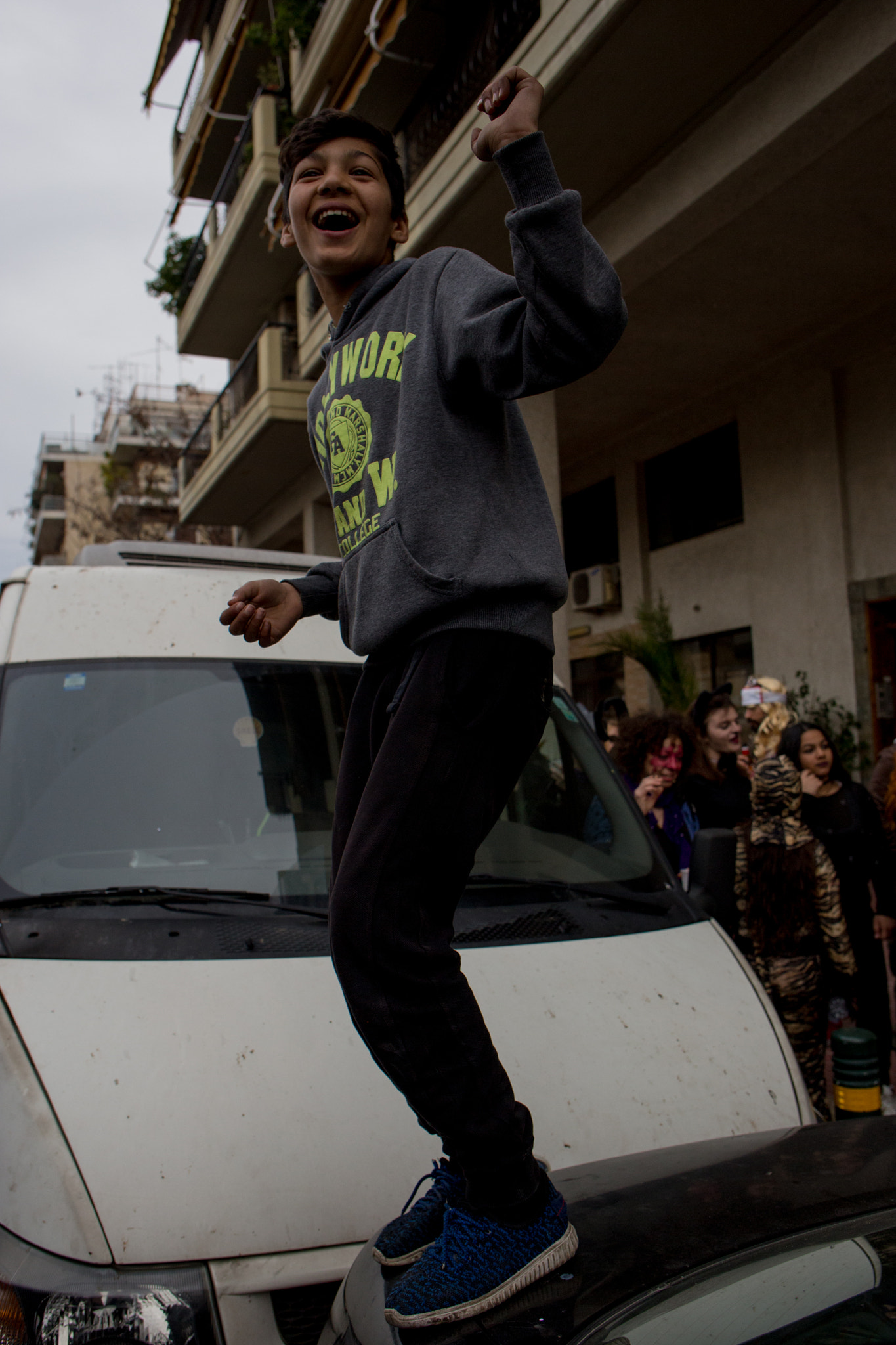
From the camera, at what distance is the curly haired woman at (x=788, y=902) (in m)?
4.38

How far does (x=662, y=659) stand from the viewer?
12383mm

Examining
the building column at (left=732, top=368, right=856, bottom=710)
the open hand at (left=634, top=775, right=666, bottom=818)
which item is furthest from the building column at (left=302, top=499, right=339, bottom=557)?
the open hand at (left=634, top=775, right=666, bottom=818)

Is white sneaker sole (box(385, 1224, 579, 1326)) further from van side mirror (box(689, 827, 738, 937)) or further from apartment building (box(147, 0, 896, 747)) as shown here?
apartment building (box(147, 0, 896, 747))

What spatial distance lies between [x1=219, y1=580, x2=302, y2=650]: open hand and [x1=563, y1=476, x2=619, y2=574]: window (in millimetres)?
14207

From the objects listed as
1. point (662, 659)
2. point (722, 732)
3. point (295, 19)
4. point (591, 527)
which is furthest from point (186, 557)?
point (295, 19)

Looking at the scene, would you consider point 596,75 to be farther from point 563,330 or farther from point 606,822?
point 563,330

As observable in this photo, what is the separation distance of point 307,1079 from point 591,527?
14981 millimetres

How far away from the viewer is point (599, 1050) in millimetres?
2223

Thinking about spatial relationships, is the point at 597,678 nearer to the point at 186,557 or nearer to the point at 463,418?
the point at 186,557

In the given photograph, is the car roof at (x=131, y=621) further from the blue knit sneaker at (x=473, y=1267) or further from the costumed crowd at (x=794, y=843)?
the blue knit sneaker at (x=473, y=1267)

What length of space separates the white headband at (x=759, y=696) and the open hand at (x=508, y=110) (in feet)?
17.2

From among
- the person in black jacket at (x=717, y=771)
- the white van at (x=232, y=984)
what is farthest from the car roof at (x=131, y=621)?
the person in black jacket at (x=717, y=771)

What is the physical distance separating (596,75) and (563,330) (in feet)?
25.2

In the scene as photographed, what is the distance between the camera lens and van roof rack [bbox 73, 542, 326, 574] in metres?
3.73
